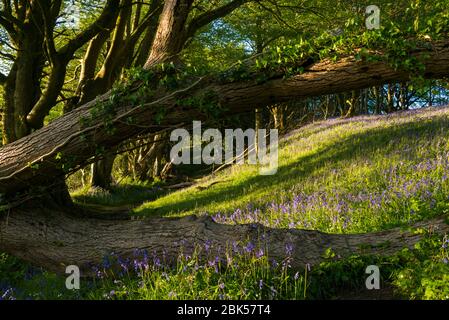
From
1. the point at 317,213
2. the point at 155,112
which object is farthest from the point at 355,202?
the point at 155,112

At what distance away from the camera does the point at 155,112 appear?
5812 mm

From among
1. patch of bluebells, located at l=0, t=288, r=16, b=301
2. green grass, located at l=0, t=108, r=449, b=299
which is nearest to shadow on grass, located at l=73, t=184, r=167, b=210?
green grass, located at l=0, t=108, r=449, b=299

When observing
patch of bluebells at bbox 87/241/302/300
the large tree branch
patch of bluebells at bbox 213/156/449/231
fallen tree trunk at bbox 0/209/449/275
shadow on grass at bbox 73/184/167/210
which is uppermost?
the large tree branch

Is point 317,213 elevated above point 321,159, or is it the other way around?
point 321,159

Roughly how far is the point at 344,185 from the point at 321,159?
4338 mm

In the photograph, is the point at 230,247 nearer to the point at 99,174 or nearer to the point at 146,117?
the point at 146,117

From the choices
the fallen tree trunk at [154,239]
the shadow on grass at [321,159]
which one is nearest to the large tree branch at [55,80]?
the fallen tree trunk at [154,239]

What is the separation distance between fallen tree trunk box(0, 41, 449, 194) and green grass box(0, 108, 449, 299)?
1.52 m

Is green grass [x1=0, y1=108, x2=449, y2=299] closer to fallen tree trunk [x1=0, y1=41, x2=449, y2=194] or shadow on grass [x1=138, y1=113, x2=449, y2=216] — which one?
shadow on grass [x1=138, y1=113, x2=449, y2=216]

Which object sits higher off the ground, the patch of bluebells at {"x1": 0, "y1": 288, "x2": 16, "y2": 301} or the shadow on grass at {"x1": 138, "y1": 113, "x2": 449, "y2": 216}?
the shadow on grass at {"x1": 138, "y1": 113, "x2": 449, "y2": 216}

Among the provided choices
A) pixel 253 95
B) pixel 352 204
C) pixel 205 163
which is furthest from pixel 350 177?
pixel 205 163

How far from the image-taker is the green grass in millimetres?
4379

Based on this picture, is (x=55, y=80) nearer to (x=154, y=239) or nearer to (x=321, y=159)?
(x=154, y=239)

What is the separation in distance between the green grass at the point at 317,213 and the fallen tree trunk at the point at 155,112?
1.52 meters
